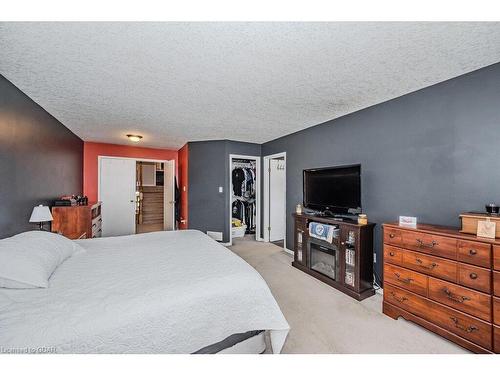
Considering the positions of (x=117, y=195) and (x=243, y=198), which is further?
(x=243, y=198)

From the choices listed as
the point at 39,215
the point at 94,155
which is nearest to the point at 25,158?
the point at 39,215

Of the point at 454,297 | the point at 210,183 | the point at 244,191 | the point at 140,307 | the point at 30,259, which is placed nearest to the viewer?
the point at 140,307

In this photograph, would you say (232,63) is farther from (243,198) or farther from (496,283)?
(243,198)

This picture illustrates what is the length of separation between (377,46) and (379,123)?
1293 millimetres

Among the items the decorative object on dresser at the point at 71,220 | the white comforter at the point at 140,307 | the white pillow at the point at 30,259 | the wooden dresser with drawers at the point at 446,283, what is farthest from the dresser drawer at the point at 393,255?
the decorative object on dresser at the point at 71,220

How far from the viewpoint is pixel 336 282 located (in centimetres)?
262

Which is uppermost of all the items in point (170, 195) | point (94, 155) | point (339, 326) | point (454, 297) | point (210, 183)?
point (94, 155)

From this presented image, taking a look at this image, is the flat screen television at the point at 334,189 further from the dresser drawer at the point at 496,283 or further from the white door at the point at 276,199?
the white door at the point at 276,199

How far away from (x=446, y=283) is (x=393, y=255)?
1.35ft

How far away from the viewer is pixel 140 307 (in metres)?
1.10

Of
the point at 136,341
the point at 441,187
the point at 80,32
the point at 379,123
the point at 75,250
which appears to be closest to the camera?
the point at 136,341
